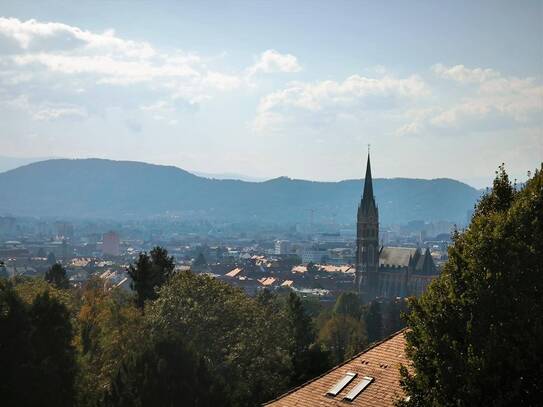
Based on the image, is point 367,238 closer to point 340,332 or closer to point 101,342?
point 340,332

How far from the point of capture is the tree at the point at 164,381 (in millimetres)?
22812

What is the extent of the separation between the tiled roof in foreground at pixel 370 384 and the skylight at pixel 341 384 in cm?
5

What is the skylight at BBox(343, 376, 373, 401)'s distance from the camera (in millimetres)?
14742

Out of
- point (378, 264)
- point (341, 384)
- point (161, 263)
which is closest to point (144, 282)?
point (161, 263)

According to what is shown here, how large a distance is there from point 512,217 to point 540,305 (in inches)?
65.3

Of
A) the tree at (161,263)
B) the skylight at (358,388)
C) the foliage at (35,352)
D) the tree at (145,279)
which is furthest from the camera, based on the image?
the tree at (161,263)

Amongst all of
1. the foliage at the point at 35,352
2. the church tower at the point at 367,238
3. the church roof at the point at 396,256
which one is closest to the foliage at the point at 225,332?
the foliage at the point at 35,352

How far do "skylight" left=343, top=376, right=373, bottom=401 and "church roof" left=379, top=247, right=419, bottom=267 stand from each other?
103888 mm

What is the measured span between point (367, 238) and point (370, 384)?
91097mm

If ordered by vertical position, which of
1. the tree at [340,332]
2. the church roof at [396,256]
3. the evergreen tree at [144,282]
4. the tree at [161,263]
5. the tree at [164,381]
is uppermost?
the tree at [161,263]

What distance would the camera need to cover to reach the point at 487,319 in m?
12.0

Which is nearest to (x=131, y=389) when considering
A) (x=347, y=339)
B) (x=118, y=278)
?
(x=347, y=339)

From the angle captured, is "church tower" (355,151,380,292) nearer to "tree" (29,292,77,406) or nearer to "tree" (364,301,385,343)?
"tree" (364,301,385,343)

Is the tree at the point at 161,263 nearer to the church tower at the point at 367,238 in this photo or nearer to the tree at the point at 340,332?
the tree at the point at 340,332
